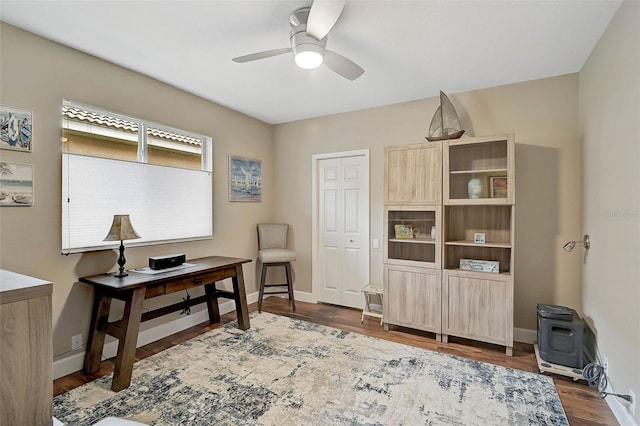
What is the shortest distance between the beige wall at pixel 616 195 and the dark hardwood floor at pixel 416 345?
0.26 metres

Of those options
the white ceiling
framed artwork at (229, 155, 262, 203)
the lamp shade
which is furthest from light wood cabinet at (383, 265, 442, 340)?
the lamp shade

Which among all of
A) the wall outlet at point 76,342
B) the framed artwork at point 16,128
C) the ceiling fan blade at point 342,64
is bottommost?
the wall outlet at point 76,342

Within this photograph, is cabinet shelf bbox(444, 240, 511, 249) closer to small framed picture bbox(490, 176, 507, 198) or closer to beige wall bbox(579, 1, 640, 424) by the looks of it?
small framed picture bbox(490, 176, 507, 198)

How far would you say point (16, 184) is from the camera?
89.4 inches

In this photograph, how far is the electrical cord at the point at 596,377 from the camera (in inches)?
88.0

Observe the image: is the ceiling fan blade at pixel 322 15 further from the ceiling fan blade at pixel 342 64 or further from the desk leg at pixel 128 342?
the desk leg at pixel 128 342

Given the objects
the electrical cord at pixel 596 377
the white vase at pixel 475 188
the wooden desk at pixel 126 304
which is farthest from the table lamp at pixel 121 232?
the electrical cord at pixel 596 377

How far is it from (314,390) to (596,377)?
82.2 inches

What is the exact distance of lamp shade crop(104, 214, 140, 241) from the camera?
8.34 ft

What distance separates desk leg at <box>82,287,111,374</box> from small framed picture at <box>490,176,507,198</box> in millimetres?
3704

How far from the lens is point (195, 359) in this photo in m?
2.78

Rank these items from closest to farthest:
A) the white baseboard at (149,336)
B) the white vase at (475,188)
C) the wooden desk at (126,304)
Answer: the wooden desk at (126,304) → the white baseboard at (149,336) → the white vase at (475,188)

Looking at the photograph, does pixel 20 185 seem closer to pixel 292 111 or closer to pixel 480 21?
pixel 292 111

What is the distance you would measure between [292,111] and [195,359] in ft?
10.4
